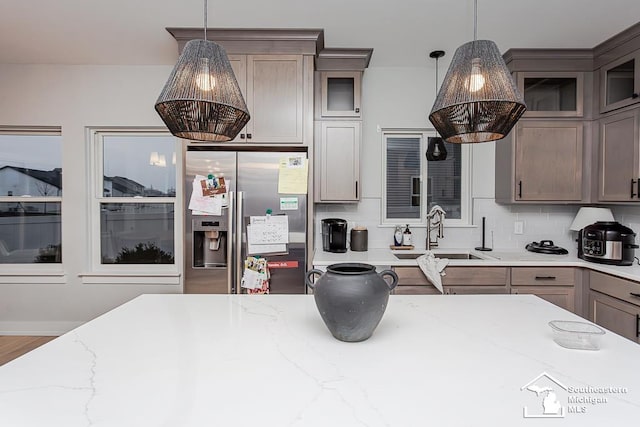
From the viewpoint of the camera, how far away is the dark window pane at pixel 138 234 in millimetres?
3404

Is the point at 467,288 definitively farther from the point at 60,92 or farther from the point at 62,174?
the point at 60,92

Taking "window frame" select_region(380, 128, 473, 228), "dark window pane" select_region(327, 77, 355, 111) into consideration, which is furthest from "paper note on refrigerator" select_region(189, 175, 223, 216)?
"window frame" select_region(380, 128, 473, 228)

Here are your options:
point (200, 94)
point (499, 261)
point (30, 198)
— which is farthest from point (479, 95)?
point (30, 198)

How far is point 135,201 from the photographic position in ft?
11.1

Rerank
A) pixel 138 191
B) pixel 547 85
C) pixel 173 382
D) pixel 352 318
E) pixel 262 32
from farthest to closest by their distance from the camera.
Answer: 1. pixel 138 191
2. pixel 547 85
3. pixel 262 32
4. pixel 352 318
5. pixel 173 382

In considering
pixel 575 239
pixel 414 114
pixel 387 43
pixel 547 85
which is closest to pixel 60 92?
pixel 387 43

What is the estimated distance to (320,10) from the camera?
2.27m

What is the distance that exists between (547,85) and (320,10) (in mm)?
2012

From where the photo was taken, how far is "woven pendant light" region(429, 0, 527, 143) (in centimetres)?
111

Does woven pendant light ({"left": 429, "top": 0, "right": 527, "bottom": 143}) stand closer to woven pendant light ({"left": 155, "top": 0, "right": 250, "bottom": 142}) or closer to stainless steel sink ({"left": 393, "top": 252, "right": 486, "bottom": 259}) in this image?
woven pendant light ({"left": 155, "top": 0, "right": 250, "bottom": 142})

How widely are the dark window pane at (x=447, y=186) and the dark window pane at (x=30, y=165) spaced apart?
357 centimetres

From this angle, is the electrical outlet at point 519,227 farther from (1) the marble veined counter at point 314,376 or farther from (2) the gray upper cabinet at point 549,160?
(1) the marble veined counter at point 314,376

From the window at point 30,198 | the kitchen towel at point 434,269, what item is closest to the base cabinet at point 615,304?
the kitchen towel at point 434,269

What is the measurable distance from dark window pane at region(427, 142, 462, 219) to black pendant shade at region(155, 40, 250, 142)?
7.99 ft
